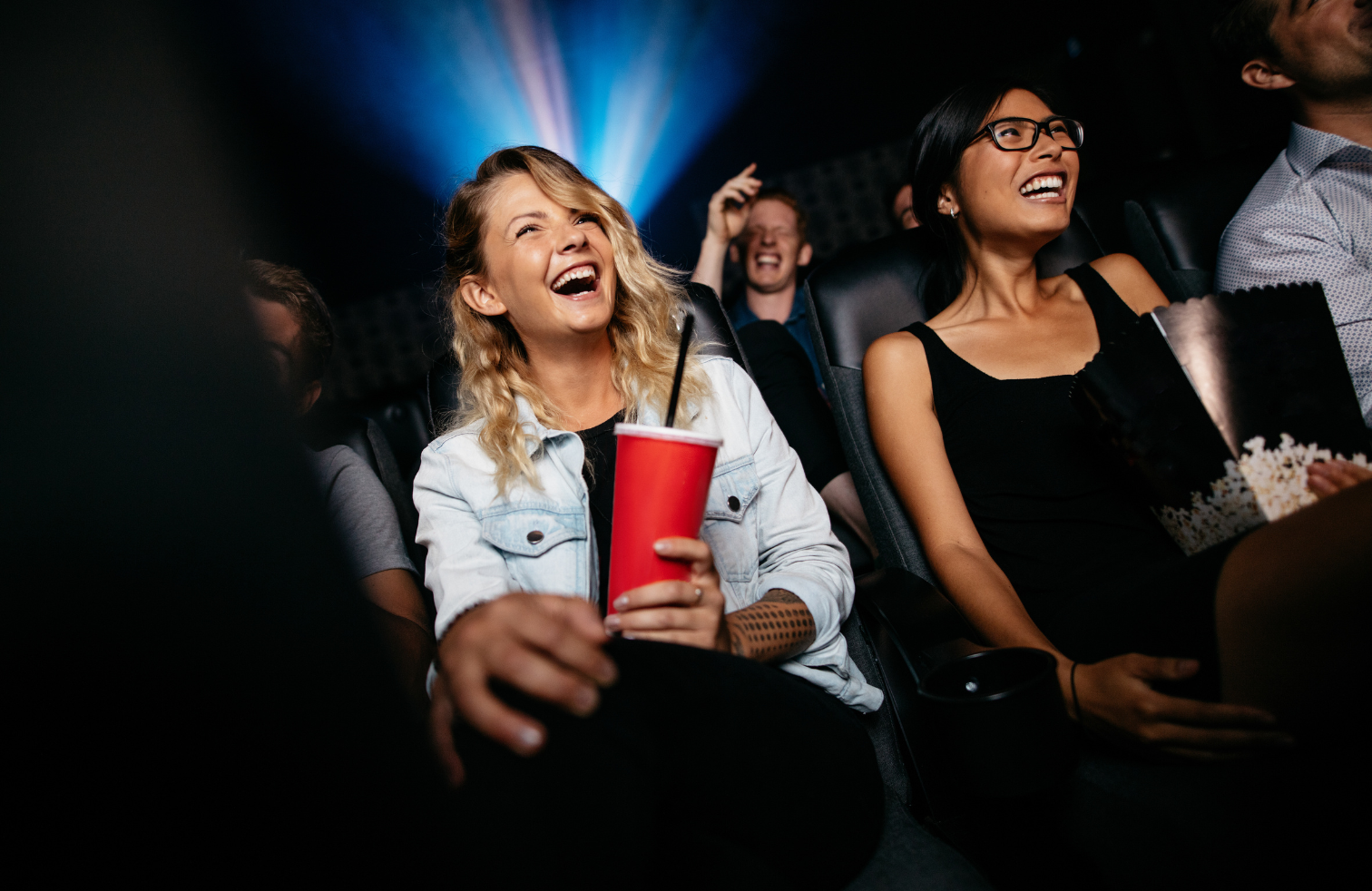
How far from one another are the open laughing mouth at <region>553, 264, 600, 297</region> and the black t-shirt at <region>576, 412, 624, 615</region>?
0.24m

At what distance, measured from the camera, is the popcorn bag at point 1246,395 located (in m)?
0.79

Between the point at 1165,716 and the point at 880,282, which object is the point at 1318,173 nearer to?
the point at 880,282

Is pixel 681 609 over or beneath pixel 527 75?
beneath

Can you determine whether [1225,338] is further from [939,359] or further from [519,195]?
[519,195]

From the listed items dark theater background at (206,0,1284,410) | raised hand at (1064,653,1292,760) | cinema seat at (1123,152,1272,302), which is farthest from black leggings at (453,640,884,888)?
A: dark theater background at (206,0,1284,410)

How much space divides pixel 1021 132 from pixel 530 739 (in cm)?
141

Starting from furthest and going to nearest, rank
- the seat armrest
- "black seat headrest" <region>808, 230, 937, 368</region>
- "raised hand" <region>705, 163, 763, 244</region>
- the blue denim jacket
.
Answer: "raised hand" <region>705, 163, 763, 244</region>
"black seat headrest" <region>808, 230, 937, 368</region>
the blue denim jacket
the seat armrest

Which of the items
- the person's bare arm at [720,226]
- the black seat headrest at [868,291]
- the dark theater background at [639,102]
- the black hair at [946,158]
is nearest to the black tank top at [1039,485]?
the black seat headrest at [868,291]

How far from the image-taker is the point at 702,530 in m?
1.14

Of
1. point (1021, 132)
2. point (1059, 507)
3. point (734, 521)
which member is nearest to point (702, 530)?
point (734, 521)

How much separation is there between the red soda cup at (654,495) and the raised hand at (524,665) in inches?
9.0

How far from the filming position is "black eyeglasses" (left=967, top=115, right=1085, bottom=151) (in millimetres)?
1365

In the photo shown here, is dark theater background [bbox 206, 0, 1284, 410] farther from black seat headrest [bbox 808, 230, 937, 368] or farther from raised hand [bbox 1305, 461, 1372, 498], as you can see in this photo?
raised hand [bbox 1305, 461, 1372, 498]

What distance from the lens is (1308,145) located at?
1.42 meters
